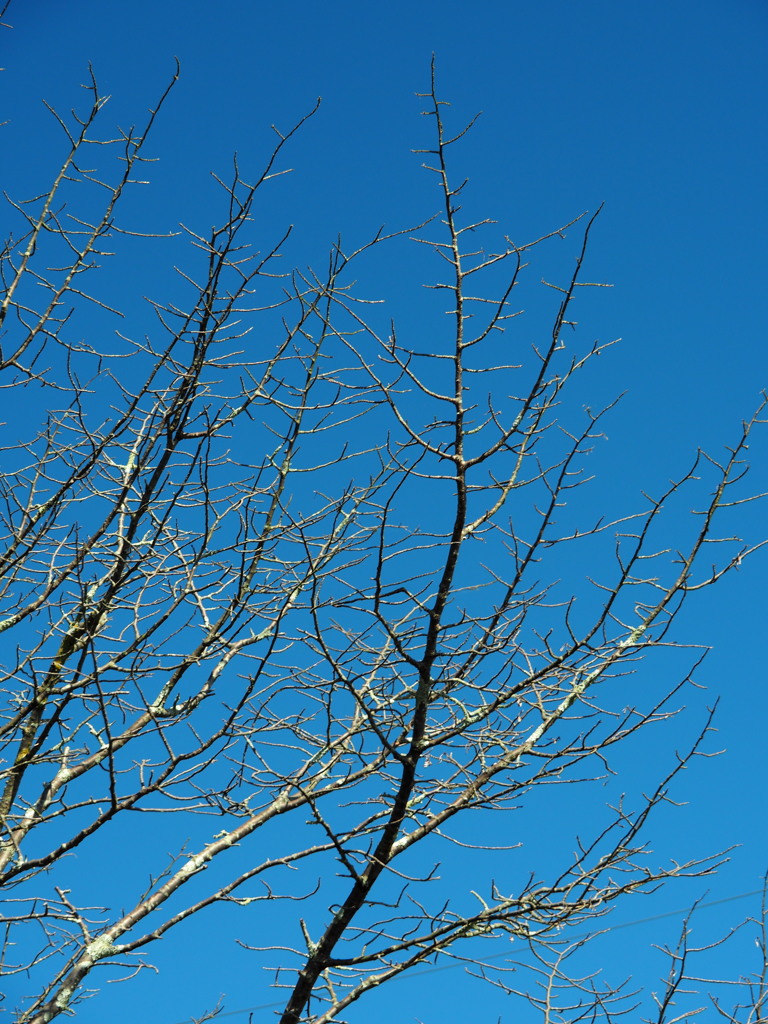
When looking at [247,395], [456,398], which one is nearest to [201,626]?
[247,395]

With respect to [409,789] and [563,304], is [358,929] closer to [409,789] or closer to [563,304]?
[409,789]


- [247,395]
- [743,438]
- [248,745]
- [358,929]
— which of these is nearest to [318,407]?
[247,395]

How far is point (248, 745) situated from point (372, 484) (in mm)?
1557

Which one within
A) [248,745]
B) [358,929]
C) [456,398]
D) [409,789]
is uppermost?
[456,398]

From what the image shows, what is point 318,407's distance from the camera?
4145mm

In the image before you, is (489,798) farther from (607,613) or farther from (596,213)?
(596,213)

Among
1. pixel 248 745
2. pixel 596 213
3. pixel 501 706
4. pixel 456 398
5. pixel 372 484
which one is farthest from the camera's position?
pixel 372 484

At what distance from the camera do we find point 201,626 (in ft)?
13.6

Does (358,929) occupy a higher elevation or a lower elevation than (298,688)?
lower

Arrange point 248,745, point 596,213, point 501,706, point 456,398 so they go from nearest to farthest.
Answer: point 596,213 → point 456,398 → point 501,706 → point 248,745

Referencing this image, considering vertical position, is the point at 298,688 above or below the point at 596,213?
below

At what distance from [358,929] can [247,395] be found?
226cm

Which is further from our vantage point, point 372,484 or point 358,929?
point 372,484

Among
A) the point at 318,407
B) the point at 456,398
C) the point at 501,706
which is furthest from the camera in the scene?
the point at 318,407
